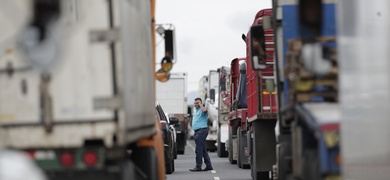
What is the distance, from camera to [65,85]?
1038 cm

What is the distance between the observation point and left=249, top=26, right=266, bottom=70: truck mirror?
48.9 ft

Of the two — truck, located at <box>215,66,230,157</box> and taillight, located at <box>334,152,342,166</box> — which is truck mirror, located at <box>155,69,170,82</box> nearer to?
taillight, located at <box>334,152,342,166</box>

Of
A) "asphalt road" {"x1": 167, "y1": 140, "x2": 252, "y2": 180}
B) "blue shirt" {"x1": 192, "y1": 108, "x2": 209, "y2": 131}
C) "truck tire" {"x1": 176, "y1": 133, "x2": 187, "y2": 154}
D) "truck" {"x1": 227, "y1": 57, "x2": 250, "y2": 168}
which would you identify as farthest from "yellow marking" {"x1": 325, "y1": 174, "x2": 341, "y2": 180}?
"truck tire" {"x1": 176, "y1": 133, "x2": 187, "y2": 154}

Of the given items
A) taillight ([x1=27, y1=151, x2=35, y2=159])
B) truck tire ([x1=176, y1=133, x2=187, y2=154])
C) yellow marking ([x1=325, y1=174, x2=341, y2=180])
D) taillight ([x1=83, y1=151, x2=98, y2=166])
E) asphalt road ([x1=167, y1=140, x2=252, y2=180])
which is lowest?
truck tire ([x1=176, y1=133, x2=187, y2=154])

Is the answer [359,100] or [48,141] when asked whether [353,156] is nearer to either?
[359,100]

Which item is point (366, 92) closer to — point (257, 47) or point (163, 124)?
point (257, 47)

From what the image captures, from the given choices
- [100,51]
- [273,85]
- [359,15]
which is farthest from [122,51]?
[273,85]

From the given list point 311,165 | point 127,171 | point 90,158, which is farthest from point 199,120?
point 90,158

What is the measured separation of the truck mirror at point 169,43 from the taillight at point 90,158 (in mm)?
4383

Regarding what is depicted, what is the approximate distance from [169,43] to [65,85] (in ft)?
14.6

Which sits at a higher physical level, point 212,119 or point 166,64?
point 166,64

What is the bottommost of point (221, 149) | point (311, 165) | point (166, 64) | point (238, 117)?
point (221, 149)

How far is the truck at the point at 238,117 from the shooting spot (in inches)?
1012

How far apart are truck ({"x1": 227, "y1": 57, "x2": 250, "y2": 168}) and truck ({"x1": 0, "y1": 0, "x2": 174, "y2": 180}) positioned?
1467 cm
